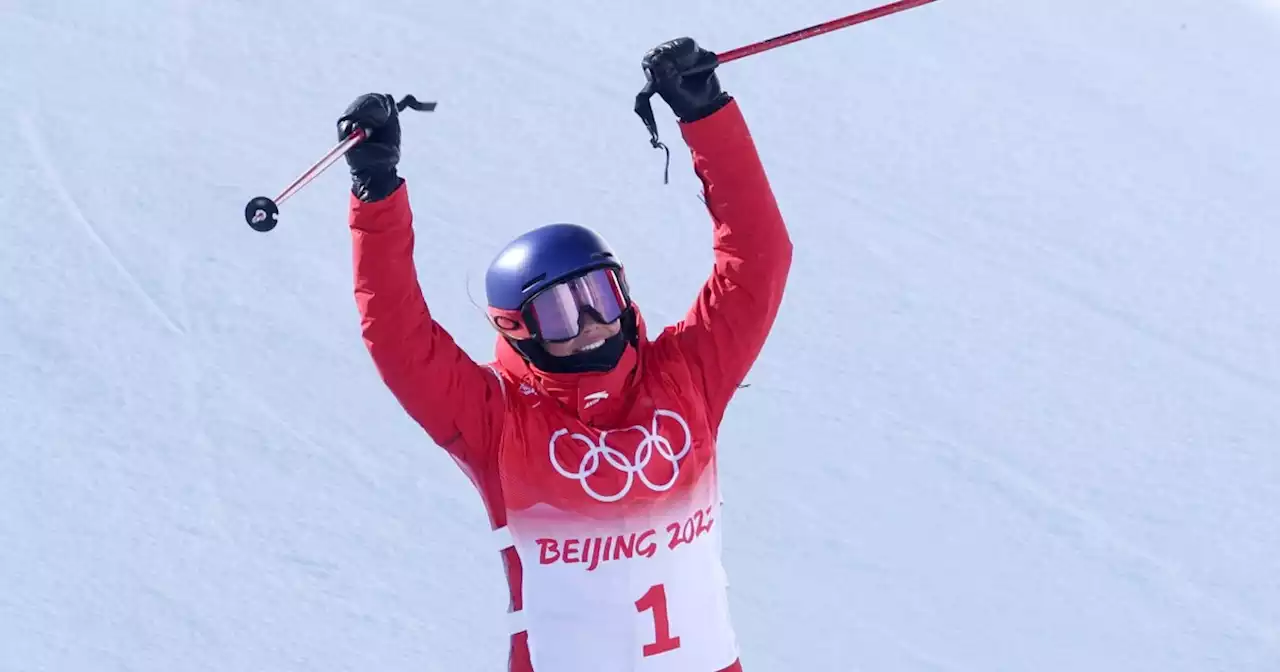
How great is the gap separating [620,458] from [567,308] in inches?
11.5

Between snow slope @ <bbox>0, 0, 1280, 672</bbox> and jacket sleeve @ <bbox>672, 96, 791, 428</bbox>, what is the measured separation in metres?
1.49

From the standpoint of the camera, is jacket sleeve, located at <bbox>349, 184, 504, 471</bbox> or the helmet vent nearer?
jacket sleeve, located at <bbox>349, 184, 504, 471</bbox>

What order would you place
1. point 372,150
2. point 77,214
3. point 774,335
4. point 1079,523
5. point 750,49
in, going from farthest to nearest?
point 77,214, point 774,335, point 1079,523, point 750,49, point 372,150

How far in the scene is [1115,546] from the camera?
4957 mm

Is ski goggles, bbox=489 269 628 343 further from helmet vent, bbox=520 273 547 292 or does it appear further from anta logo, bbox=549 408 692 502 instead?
anta logo, bbox=549 408 692 502

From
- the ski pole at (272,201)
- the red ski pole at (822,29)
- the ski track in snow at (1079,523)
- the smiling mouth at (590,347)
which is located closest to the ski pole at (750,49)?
the red ski pole at (822,29)

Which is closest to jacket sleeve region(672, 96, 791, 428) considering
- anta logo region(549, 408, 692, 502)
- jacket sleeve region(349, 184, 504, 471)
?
anta logo region(549, 408, 692, 502)

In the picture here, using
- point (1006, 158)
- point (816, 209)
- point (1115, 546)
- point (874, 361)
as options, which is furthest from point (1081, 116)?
point (1115, 546)

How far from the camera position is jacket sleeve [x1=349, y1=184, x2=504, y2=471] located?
3.12m

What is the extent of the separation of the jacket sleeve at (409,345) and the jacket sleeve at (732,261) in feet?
1.35

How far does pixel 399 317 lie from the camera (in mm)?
3146

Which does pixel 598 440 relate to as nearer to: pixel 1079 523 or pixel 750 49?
pixel 750 49

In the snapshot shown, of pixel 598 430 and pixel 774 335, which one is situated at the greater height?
pixel 774 335

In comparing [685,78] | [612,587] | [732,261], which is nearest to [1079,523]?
[732,261]
